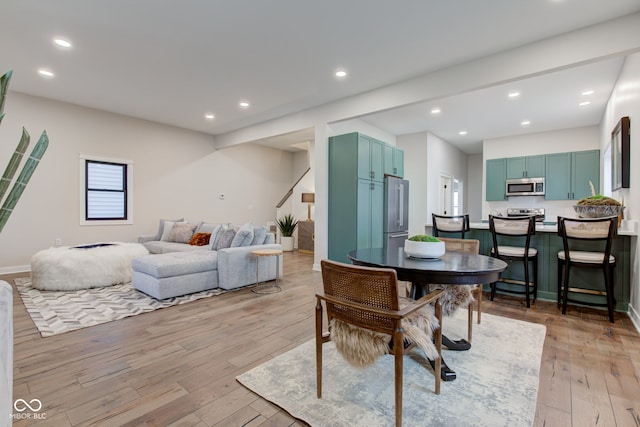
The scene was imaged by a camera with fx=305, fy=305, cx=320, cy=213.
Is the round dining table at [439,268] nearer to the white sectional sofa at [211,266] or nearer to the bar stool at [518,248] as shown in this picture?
the bar stool at [518,248]

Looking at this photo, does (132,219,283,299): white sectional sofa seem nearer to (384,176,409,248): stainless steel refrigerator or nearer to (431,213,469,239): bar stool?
(384,176,409,248): stainless steel refrigerator

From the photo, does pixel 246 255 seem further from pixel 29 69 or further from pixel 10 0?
pixel 29 69

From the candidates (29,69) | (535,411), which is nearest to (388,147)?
(535,411)

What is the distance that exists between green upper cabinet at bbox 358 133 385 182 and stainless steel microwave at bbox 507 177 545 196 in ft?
11.3

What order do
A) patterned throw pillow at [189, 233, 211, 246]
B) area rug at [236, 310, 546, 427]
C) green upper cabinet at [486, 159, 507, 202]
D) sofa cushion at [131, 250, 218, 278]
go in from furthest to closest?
green upper cabinet at [486, 159, 507, 202], patterned throw pillow at [189, 233, 211, 246], sofa cushion at [131, 250, 218, 278], area rug at [236, 310, 546, 427]

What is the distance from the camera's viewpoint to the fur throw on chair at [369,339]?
1.53m

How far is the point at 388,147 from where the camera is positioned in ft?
18.4

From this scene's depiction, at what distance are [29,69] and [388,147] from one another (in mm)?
5346

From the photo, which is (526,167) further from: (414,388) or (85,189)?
(85,189)

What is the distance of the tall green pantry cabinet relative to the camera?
4.83 m

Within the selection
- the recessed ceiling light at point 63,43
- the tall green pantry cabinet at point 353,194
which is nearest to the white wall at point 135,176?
the recessed ceiling light at point 63,43

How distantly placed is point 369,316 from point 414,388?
69cm

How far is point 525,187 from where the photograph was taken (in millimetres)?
6570

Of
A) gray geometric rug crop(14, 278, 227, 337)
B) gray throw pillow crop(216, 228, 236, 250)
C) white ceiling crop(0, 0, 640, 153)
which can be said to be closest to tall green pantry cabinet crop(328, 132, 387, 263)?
white ceiling crop(0, 0, 640, 153)
